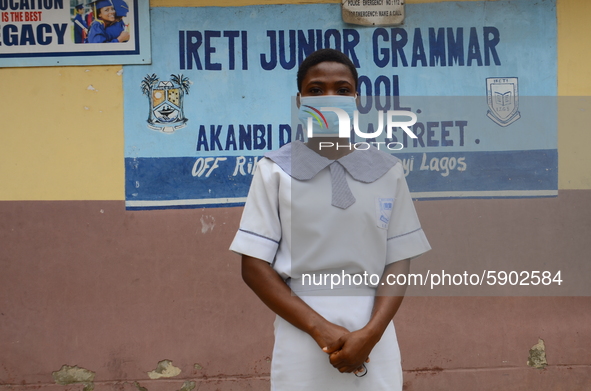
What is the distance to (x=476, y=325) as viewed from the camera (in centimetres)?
379

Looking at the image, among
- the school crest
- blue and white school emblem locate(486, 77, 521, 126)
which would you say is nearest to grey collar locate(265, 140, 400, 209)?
the school crest

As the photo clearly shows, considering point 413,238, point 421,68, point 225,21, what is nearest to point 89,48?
point 225,21

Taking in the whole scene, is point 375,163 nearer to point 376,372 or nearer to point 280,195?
point 280,195

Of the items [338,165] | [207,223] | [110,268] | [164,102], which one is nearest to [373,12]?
[164,102]

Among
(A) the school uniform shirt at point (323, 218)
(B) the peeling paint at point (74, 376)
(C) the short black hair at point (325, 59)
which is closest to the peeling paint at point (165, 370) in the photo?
(B) the peeling paint at point (74, 376)

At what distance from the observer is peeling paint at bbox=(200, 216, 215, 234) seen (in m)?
3.70

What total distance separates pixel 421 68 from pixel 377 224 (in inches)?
85.6

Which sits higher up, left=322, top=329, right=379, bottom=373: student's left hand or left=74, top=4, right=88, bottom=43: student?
left=74, top=4, right=88, bottom=43: student

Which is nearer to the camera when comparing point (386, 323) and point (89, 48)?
point (386, 323)

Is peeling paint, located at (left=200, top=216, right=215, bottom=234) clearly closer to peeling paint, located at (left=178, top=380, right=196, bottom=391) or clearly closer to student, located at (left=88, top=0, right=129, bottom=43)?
peeling paint, located at (left=178, top=380, right=196, bottom=391)

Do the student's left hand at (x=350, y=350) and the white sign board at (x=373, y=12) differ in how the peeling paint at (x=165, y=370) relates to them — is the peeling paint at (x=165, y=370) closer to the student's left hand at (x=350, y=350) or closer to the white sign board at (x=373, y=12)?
the student's left hand at (x=350, y=350)

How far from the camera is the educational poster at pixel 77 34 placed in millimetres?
3678

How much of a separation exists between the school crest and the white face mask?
73.6 inches

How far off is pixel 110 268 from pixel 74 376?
0.71 meters
